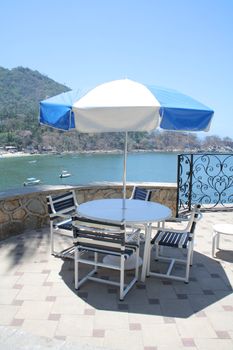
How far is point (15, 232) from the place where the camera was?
15.9 ft

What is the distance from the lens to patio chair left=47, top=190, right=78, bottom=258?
4.05 metres

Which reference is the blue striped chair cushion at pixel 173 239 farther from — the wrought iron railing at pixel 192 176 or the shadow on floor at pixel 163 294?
the wrought iron railing at pixel 192 176

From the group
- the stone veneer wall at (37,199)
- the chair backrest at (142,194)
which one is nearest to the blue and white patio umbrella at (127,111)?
the chair backrest at (142,194)

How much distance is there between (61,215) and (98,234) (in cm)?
113

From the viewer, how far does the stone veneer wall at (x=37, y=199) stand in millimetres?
4719

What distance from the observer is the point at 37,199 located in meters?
5.07

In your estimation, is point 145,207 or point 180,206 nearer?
point 145,207

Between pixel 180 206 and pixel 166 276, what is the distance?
2.96m

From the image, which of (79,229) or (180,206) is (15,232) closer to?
(79,229)

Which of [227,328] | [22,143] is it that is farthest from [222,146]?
[22,143]

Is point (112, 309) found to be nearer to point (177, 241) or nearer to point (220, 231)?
point (177, 241)

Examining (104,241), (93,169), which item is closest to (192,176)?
(104,241)

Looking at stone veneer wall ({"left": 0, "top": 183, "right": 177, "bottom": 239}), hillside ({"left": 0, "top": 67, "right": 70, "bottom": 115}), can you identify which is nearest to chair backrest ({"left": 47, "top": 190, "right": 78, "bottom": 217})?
stone veneer wall ({"left": 0, "top": 183, "right": 177, "bottom": 239})

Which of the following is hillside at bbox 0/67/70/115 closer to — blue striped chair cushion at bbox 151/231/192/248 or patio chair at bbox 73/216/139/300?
blue striped chair cushion at bbox 151/231/192/248
